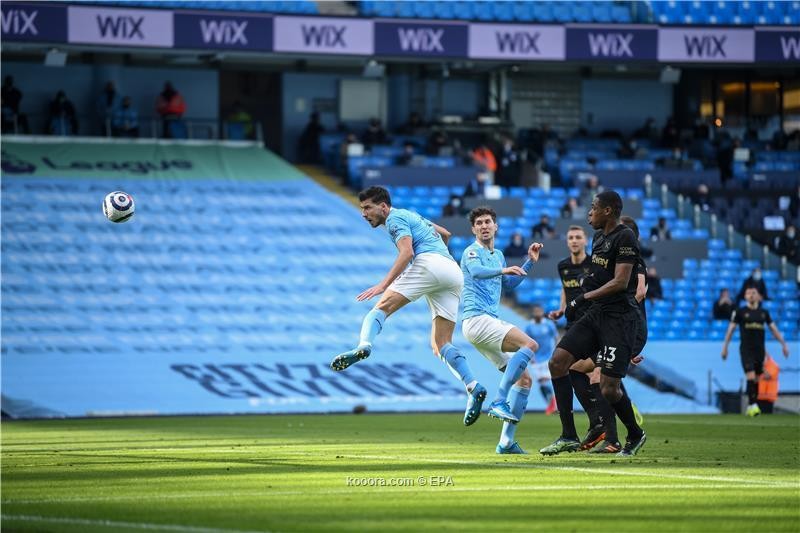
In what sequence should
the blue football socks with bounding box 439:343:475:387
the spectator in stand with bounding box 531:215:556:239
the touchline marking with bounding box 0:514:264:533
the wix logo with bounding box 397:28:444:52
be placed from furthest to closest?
the wix logo with bounding box 397:28:444:52
the spectator in stand with bounding box 531:215:556:239
the blue football socks with bounding box 439:343:475:387
the touchline marking with bounding box 0:514:264:533

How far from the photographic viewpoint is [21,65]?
1403 inches

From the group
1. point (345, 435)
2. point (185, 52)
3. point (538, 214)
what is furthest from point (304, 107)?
point (345, 435)

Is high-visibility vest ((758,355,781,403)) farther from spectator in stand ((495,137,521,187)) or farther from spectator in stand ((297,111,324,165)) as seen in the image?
spectator in stand ((297,111,324,165))

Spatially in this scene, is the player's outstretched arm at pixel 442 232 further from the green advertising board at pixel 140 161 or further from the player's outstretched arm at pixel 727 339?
the green advertising board at pixel 140 161

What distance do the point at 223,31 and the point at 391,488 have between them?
84.1 feet

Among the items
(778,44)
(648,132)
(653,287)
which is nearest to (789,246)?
(653,287)

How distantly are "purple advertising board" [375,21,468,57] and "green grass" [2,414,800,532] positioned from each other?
2044 cm

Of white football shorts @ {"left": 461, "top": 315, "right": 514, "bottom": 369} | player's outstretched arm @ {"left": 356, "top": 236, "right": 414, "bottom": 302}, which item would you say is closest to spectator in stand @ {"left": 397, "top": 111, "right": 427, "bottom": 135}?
player's outstretched arm @ {"left": 356, "top": 236, "right": 414, "bottom": 302}

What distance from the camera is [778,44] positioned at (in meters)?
36.2

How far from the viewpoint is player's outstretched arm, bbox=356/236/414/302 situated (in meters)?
11.5

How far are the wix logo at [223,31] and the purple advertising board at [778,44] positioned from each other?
46.7 feet

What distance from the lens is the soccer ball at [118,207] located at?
1366 centimetres

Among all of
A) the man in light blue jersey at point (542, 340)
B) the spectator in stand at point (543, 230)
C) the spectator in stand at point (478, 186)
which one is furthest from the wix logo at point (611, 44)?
the man in light blue jersey at point (542, 340)

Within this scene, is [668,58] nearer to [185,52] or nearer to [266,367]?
[185,52]
